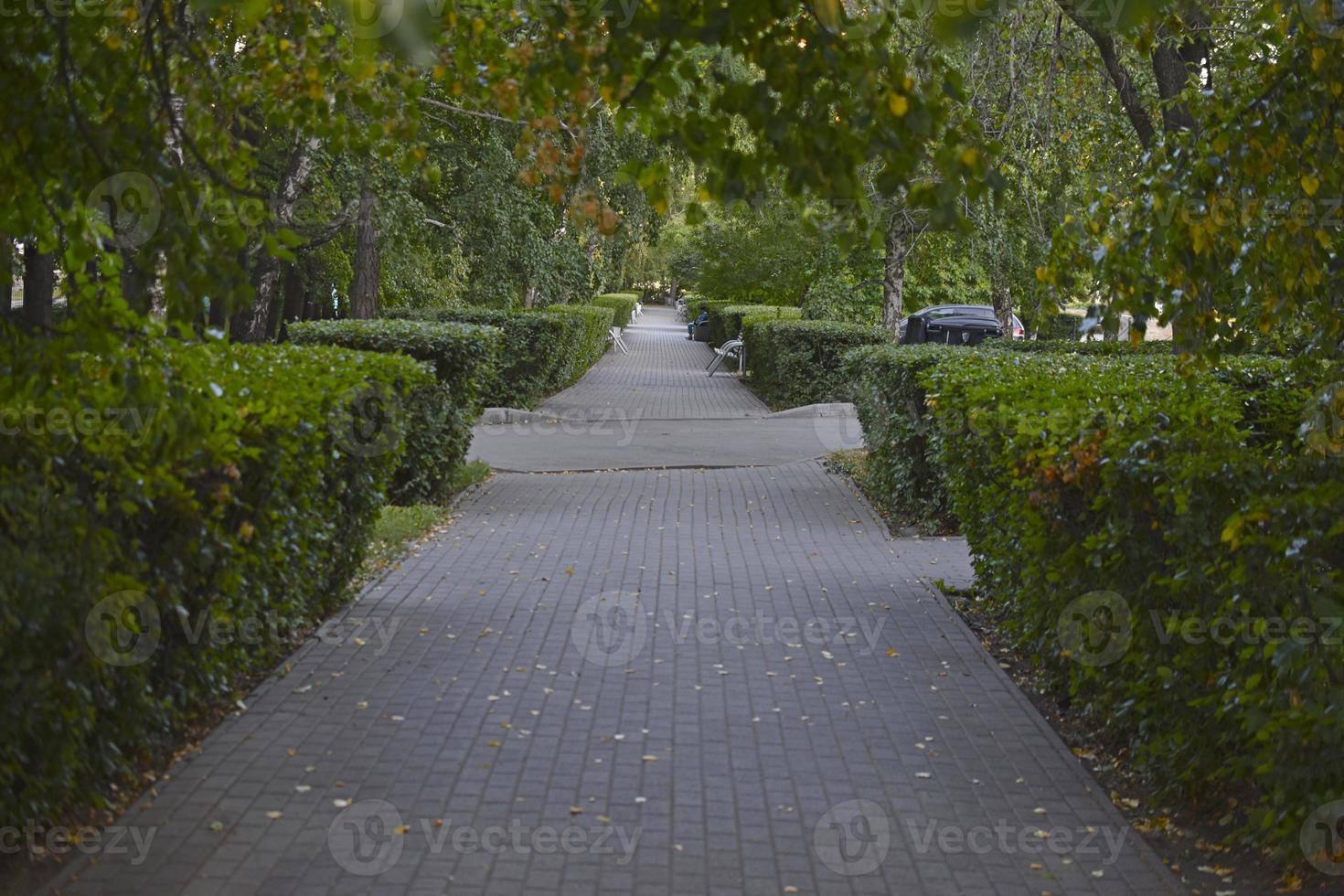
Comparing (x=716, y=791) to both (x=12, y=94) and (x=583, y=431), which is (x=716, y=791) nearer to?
(x=12, y=94)

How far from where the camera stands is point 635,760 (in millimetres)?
6016

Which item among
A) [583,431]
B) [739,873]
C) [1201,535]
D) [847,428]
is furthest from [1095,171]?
[739,873]

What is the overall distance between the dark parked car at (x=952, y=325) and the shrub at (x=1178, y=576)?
2394cm

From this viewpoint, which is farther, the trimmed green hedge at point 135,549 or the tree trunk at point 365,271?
the tree trunk at point 365,271

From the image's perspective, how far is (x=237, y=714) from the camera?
650 centimetres

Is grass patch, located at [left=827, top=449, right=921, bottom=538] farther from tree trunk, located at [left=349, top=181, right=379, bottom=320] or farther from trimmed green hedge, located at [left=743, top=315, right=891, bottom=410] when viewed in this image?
tree trunk, located at [left=349, top=181, right=379, bottom=320]

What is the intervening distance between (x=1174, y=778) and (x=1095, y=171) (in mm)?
10966

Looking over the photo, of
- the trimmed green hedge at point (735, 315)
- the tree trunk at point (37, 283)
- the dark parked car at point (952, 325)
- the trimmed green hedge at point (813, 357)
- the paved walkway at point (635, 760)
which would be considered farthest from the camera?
the trimmed green hedge at point (735, 315)

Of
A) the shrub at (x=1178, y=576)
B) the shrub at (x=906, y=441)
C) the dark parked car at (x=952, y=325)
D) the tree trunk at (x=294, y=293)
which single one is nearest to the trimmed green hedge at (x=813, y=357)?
the dark parked car at (x=952, y=325)

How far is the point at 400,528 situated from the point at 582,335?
22.1m

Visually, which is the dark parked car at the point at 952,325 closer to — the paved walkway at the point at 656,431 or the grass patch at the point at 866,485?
the paved walkway at the point at 656,431

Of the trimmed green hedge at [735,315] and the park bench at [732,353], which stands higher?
the trimmed green hedge at [735,315]

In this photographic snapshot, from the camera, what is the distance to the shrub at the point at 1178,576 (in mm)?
4348

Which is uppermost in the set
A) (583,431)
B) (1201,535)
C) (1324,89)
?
(1324,89)
